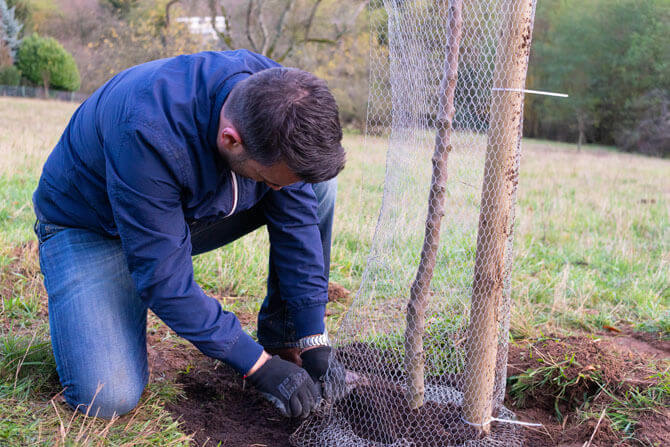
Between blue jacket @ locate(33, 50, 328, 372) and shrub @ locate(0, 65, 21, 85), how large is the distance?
26.2 metres

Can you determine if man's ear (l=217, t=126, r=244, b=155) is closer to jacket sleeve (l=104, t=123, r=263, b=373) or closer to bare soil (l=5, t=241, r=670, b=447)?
jacket sleeve (l=104, t=123, r=263, b=373)

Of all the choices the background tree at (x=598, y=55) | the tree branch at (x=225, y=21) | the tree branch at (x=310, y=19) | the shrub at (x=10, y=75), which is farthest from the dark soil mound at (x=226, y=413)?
the shrub at (x=10, y=75)

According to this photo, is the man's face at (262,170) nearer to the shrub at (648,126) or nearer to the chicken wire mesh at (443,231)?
the chicken wire mesh at (443,231)

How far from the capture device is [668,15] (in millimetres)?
10023

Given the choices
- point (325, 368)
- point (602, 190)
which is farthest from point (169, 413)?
point (602, 190)

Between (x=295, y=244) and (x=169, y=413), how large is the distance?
78 cm

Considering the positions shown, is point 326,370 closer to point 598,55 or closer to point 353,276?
point 353,276

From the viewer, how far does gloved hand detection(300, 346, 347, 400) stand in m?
2.01

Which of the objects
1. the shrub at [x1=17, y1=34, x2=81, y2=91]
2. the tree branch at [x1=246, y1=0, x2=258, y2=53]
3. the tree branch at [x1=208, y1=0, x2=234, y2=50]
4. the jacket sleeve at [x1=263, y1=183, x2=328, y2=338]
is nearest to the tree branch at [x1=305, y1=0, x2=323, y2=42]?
the tree branch at [x1=246, y1=0, x2=258, y2=53]

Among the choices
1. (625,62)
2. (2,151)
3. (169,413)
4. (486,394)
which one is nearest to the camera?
(486,394)

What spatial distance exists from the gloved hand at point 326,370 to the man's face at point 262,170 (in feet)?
2.51

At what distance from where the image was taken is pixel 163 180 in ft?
5.31

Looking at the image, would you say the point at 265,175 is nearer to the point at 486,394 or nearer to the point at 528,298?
the point at 486,394

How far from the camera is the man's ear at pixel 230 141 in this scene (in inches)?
61.4
